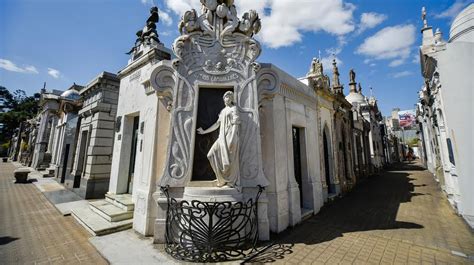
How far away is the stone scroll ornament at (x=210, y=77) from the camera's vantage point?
177 inches

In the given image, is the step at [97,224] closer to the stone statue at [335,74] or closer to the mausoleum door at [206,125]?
the mausoleum door at [206,125]

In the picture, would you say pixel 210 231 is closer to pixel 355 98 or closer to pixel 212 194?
pixel 212 194

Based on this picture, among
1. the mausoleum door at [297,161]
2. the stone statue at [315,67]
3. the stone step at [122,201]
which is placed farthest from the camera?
the stone statue at [315,67]

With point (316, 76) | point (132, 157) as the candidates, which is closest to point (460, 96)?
point (316, 76)

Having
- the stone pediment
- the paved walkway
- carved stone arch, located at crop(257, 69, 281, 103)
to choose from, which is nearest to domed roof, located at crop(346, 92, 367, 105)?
carved stone arch, located at crop(257, 69, 281, 103)

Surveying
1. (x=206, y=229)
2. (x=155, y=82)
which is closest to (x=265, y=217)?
(x=206, y=229)

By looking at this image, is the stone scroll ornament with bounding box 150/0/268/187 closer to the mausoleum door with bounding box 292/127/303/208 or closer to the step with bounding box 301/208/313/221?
the step with bounding box 301/208/313/221

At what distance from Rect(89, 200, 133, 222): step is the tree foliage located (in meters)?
42.2

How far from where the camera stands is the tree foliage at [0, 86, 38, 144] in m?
33.1

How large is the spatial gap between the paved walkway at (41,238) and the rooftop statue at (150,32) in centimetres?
689

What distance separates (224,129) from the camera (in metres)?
4.29

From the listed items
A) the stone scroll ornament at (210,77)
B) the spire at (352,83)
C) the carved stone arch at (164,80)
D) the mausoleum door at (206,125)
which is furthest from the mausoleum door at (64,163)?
the spire at (352,83)

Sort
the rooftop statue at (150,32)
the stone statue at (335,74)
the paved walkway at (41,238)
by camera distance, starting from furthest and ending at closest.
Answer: the stone statue at (335,74) < the rooftop statue at (150,32) < the paved walkway at (41,238)

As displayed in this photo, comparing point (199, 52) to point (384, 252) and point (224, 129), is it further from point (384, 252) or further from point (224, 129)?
point (384, 252)
